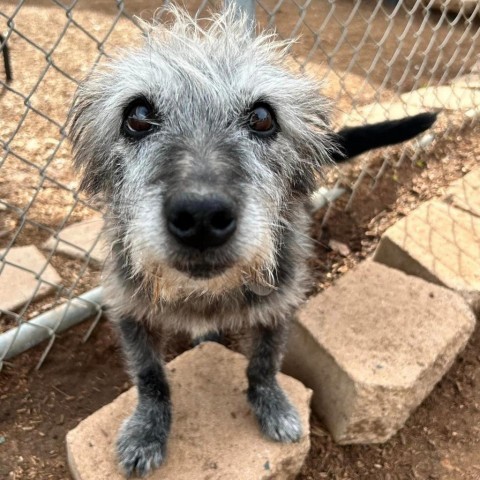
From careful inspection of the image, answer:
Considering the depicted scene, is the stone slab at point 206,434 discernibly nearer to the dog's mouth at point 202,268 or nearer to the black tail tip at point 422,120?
the dog's mouth at point 202,268

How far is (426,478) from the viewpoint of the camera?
221cm

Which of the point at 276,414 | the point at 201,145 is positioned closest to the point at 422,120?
the point at 201,145

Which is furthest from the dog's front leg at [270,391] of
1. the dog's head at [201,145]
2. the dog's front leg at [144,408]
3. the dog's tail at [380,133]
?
the dog's tail at [380,133]

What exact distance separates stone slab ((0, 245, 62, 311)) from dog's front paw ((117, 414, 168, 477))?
86 centimetres

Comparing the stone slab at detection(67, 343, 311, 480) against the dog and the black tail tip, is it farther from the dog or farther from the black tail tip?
the black tail tip

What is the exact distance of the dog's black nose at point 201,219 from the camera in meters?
1.30

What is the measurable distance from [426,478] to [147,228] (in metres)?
1.57

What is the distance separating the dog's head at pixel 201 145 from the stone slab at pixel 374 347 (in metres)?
0.64

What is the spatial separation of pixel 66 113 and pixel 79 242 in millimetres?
1301

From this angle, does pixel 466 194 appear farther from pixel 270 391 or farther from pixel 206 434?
pixel 206 434

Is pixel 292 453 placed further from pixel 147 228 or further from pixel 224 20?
pixel 224 20

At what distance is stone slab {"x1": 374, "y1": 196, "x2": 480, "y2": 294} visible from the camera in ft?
8.71

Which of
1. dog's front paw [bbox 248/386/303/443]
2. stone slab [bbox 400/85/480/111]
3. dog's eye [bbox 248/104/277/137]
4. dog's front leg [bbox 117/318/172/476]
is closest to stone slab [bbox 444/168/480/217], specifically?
stone slab [bbox 400/85/480/111]

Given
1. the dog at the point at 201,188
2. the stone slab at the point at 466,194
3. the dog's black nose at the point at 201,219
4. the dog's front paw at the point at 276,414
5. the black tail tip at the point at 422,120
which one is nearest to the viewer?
the dog's black nose at the point at 201,219
